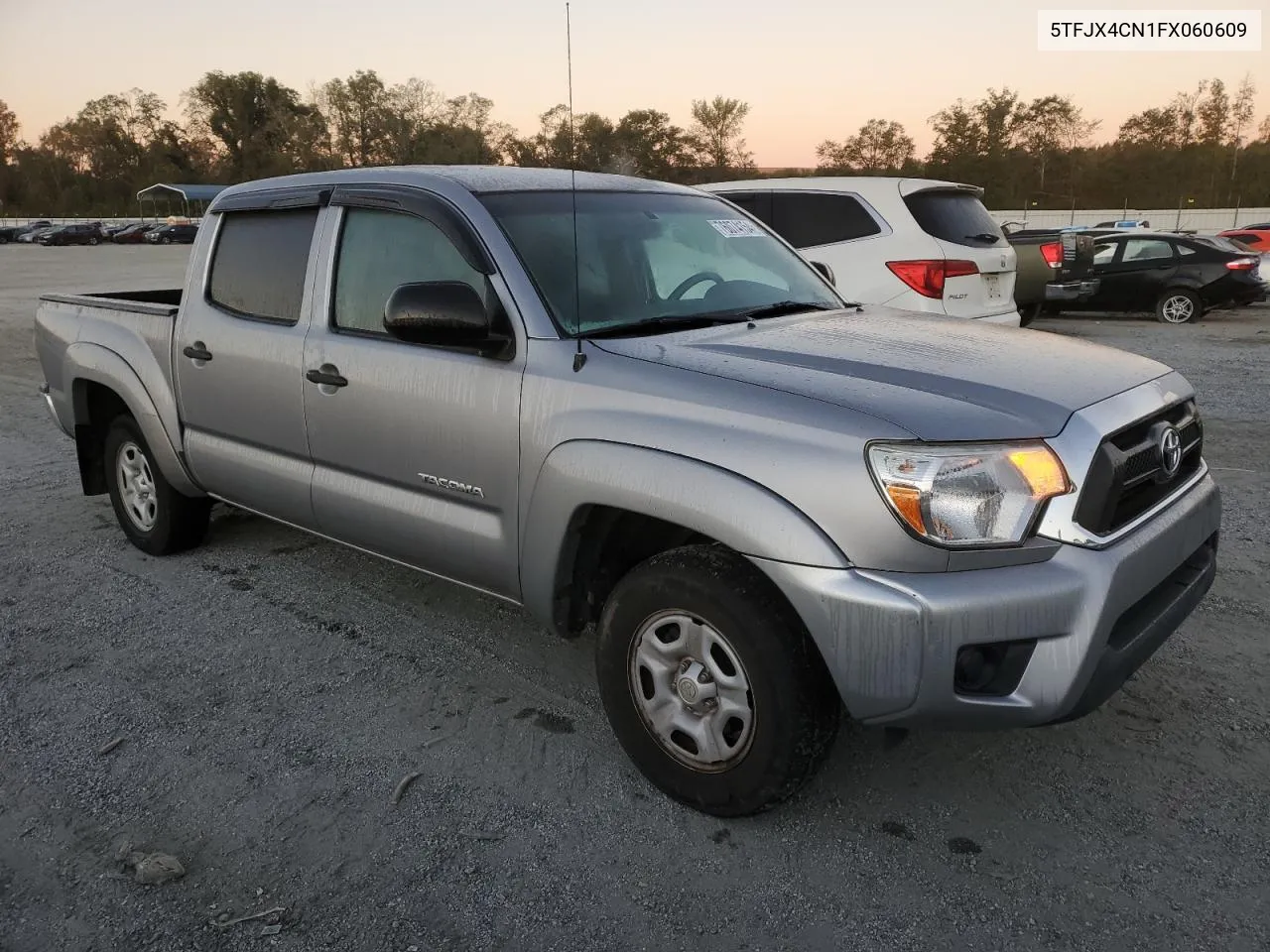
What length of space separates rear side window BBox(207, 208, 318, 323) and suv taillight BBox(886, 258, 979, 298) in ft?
15.9

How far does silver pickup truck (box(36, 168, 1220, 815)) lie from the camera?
2.38 m

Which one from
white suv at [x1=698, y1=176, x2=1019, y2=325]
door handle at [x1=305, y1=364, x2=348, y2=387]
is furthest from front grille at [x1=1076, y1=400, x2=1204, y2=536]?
white suv at [x1=698, y1=176, x2=1019, y2=325]

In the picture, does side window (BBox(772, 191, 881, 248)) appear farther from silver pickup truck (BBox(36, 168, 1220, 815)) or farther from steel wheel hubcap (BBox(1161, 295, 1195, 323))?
steel wheel hubcap (BBox(1161, 295, 1195, 323))

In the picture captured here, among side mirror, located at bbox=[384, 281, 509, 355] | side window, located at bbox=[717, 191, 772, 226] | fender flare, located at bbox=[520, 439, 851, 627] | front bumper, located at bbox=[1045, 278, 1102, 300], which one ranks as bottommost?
front bumper, located at bbox=[1045, 278, 1102, 300]

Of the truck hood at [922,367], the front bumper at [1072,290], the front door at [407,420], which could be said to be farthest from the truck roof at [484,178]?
the front bumper at [1072,290]

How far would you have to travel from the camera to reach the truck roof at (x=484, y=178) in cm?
357

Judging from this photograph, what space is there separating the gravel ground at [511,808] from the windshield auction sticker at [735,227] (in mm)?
1772

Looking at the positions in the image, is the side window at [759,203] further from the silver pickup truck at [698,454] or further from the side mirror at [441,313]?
the side mirror at [441,313]

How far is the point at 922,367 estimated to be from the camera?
2.78 meters

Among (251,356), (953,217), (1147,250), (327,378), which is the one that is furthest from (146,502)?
(1147,250)

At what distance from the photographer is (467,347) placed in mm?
3193

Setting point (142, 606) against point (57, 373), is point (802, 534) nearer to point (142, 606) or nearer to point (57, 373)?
point (142, 606)

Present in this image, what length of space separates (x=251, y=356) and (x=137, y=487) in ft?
5.16

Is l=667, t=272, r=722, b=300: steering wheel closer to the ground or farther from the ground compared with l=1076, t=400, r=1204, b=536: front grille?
farther from the ground
